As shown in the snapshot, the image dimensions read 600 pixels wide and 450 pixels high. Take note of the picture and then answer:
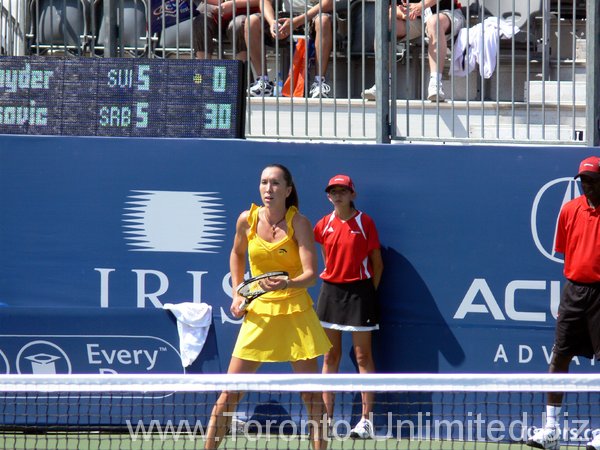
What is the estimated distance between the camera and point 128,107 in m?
7.05

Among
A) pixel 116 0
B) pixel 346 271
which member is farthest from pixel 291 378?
pixel 116 0

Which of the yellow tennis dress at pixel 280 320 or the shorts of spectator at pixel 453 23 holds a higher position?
the shorts of spectator at pixel 453 23

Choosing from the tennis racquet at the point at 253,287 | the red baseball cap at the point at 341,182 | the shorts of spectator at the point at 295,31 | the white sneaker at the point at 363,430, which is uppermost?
the shorts of spectator at the point at 295,31

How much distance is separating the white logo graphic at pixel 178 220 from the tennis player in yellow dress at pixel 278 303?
3.46ft

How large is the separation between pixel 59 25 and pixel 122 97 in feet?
3.13

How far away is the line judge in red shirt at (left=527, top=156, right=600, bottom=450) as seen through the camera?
6090mm

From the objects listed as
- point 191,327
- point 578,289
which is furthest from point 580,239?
point 191,327

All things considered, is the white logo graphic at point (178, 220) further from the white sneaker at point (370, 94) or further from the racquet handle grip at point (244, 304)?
the white sneaker at point (370, 94)

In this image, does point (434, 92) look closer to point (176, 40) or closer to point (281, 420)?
point (176, 40)

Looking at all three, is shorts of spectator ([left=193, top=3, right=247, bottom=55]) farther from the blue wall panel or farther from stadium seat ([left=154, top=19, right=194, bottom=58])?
the blue wall panel

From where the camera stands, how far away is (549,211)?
21.7ft

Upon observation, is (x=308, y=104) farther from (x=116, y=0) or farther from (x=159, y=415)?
(x=159, y=415)

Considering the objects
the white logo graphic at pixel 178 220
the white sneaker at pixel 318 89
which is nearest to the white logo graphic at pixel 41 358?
the white logo graphic at pixel 178 220

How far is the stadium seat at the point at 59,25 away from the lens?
24.6 feet
